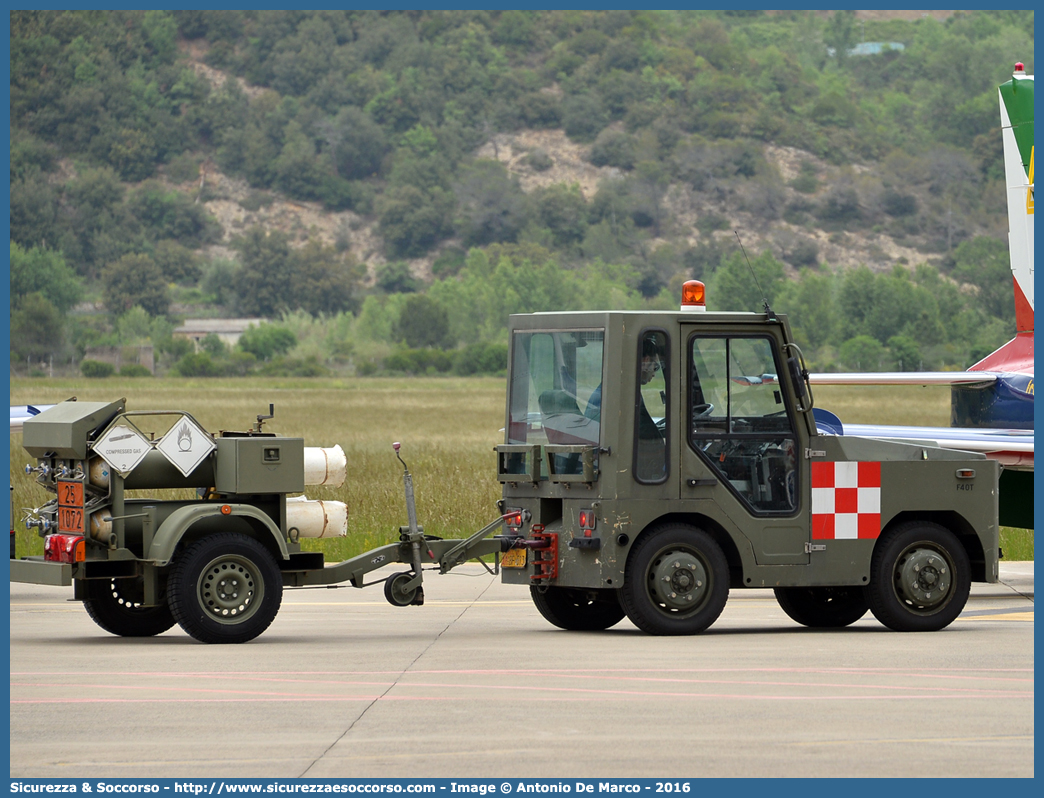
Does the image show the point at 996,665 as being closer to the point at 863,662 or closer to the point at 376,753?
the point at 863,662

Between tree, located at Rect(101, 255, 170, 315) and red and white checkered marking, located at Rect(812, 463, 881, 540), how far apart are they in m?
157

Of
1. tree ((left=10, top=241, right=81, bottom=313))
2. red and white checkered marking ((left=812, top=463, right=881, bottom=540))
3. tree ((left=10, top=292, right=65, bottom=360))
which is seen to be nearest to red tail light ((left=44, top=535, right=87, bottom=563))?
red and white checkered marking ((left=812, top=463, right=881, bottom=540))

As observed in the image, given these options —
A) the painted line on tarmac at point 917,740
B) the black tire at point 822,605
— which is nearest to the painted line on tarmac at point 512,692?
the painted line on tarmac at point 917,740

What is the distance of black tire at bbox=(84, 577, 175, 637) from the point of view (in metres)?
12.5

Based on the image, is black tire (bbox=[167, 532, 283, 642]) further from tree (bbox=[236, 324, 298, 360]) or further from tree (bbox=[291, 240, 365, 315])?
tree (bbox=[291, 240, 365, 315])

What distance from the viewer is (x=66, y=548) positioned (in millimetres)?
11570

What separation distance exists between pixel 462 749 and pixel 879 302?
468 ft

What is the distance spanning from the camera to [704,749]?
7652mm

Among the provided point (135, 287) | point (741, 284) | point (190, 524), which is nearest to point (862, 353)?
point (741, 284)

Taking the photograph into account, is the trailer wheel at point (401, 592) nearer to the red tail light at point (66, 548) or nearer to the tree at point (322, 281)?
the red tail light at point (66, 548)

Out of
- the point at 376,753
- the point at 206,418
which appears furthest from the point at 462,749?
the point at 206,418

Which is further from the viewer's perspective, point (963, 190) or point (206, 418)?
point (963, 190)

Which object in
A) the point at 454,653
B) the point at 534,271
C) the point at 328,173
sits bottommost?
the point at 454,653

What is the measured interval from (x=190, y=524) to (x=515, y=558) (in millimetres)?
2418
